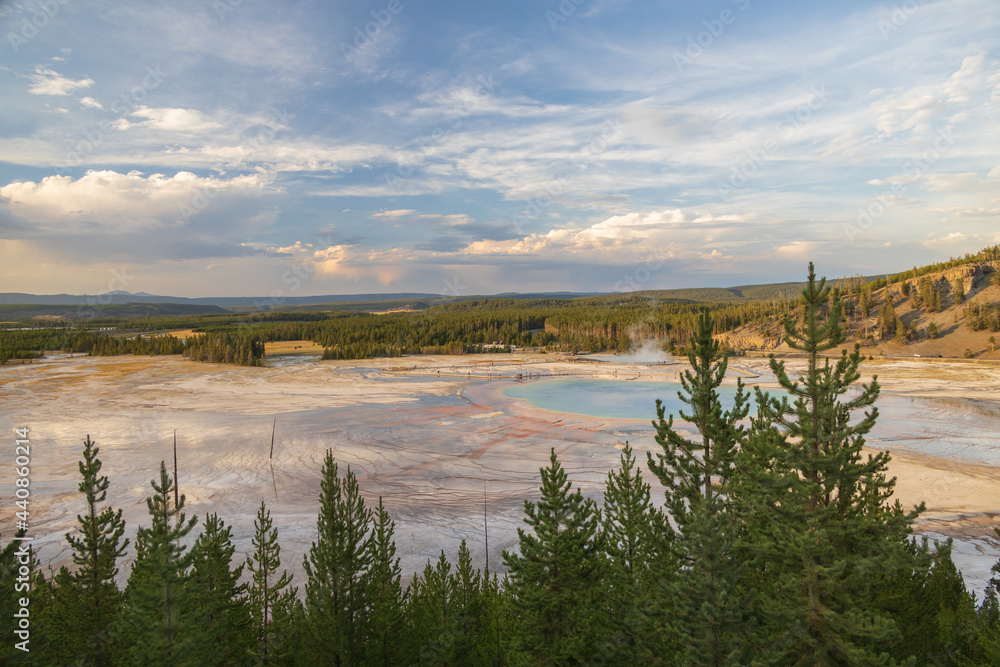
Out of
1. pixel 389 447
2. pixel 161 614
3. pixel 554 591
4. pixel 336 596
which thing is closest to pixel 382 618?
pixel 336 596

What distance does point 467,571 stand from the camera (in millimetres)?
14586

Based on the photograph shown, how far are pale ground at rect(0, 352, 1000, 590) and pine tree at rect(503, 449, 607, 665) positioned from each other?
869cm

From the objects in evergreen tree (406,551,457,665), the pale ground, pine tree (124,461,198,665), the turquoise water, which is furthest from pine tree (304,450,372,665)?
the turquoise water

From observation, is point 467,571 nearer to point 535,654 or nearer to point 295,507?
point 535,654

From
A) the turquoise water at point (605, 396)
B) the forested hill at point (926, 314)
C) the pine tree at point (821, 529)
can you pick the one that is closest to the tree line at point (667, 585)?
the pine tree at point (821, 529)

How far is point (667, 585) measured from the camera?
30.0 feet

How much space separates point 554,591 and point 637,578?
2.05 metres

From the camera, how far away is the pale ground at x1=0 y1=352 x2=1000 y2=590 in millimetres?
21234

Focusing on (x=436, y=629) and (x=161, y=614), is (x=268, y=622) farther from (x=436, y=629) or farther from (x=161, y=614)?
(x=436, y=629)

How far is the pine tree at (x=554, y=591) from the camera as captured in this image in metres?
9.84

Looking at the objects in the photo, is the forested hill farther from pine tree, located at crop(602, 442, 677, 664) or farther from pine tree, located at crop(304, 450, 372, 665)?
pine tree, located at crop(304, 450, 372, 665)

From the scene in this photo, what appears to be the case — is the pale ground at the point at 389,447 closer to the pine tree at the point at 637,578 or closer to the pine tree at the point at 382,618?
the pine tree at the point at 382,618

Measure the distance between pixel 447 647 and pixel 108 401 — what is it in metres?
50.1

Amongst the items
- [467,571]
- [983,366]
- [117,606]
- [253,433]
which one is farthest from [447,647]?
[983,366]
